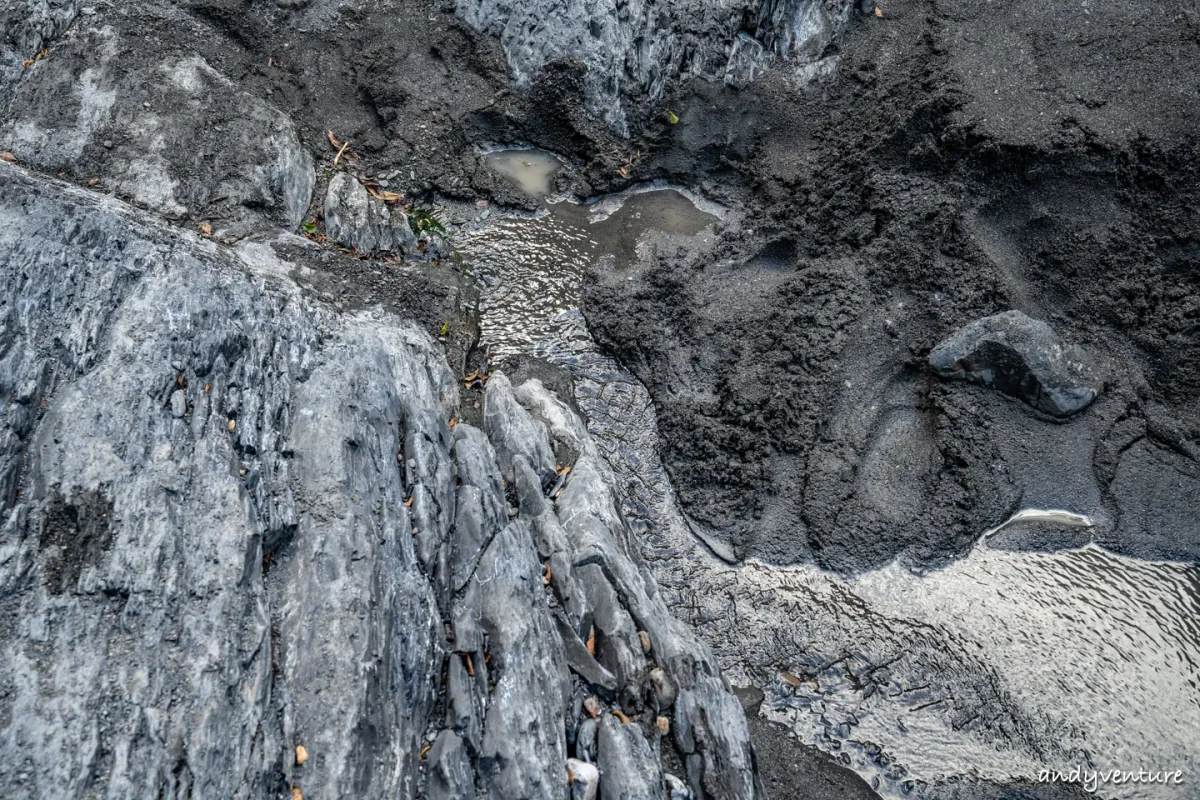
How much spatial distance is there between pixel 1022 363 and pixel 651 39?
513cm

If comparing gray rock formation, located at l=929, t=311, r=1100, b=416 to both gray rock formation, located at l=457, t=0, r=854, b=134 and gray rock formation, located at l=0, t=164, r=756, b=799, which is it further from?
gray rock formation, located at l=457, t=0, r=854, b=134

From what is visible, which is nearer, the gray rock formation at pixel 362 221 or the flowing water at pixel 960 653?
the flowing water at pixel 960 653

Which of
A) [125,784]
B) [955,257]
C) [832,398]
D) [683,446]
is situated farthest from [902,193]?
[125,784]

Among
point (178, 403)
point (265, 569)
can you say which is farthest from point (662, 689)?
point (178, 403)

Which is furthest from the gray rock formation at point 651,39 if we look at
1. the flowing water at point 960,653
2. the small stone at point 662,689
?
the small stone at point 662,689

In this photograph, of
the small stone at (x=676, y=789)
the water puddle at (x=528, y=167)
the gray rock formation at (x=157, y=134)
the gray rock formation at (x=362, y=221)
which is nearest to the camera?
the small stone at (x=676, y=789)

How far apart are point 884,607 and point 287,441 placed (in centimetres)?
418

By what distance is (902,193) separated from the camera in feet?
24.3

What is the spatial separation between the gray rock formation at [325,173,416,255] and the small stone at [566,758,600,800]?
15.9 feet

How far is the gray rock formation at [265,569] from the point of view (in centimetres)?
348

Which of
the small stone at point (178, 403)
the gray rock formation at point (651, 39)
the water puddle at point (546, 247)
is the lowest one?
the water puddle at point (546, 247)

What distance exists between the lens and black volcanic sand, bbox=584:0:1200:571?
6230mm

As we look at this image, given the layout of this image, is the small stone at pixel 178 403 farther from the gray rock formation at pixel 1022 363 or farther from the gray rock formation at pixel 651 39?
the gray rock formation at pixel 651 39

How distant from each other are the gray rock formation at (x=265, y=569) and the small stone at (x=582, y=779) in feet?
0.20
